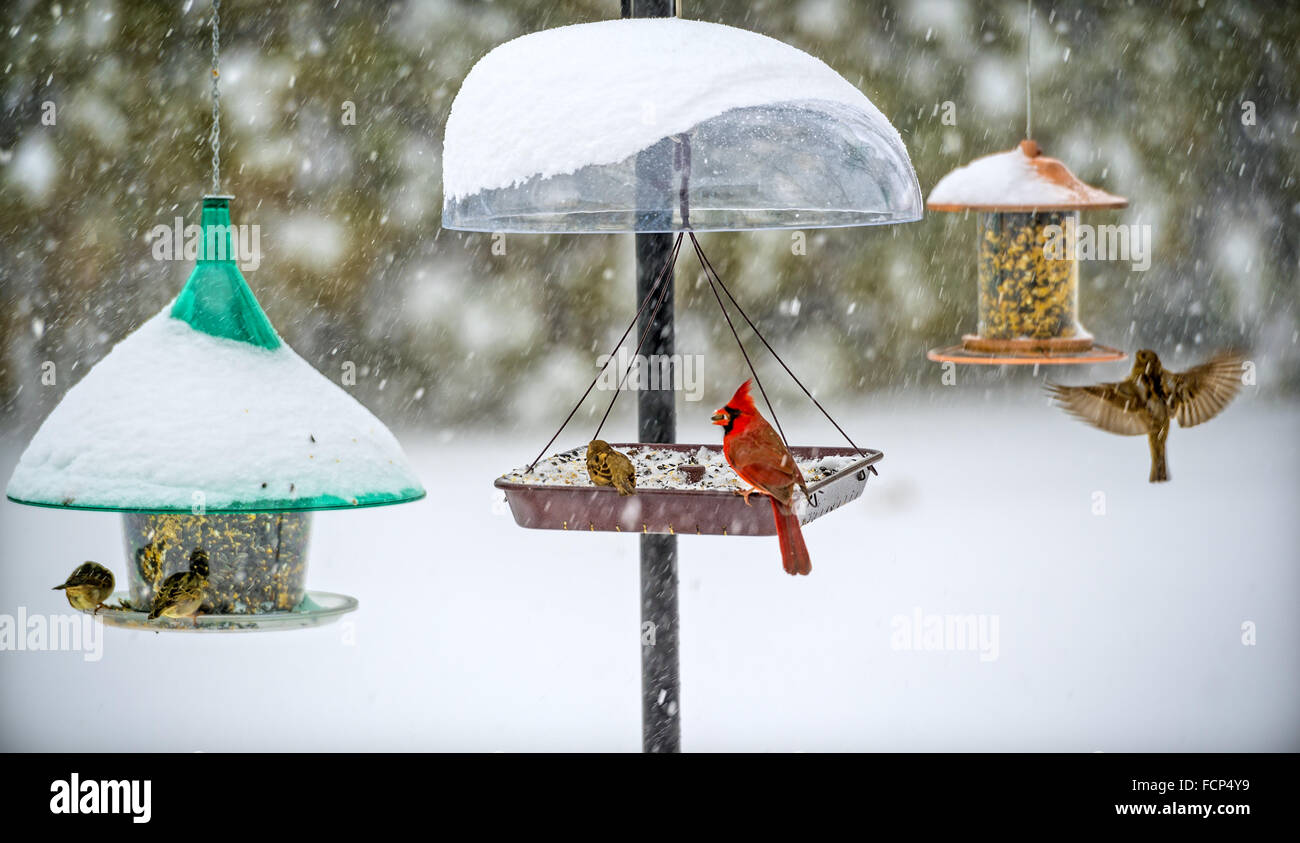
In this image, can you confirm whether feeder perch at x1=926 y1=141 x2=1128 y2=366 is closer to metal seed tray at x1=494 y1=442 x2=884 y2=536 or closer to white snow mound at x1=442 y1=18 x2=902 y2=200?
white snow mound at x1=442 y1=18 x2=902 y2=200

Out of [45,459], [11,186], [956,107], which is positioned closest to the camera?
[45,459]

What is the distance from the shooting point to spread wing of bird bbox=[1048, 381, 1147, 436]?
3.62 metres

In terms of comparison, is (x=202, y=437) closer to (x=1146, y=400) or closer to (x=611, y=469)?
(x=611, y=469)

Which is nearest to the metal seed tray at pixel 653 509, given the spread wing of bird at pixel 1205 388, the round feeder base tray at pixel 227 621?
the round feeder base tray at pixel 227 621

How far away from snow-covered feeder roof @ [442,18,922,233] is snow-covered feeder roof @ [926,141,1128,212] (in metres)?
0.68

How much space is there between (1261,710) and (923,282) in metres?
2.44

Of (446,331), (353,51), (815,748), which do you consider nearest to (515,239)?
(446,331)

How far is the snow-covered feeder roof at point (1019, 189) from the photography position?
3645 mm

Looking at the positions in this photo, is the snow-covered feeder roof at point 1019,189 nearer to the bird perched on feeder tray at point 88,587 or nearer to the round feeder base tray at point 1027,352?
the round feeder base tray at point 1027,352

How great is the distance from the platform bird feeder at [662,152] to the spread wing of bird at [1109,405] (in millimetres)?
743

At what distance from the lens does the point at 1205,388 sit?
11.7 ft

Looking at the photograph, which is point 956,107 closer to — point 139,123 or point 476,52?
point 476,52

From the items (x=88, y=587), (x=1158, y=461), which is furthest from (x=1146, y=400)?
(x=88, y=587)

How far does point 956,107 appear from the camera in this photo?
5.97 metres
